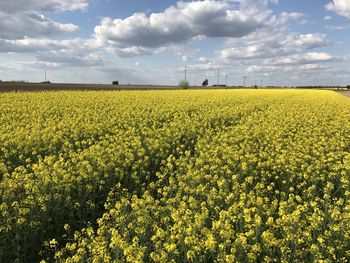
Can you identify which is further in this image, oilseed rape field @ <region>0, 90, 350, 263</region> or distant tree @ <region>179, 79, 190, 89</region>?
distant tree @ <region>179, 79, 190, 89</region>

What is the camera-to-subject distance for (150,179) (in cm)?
1038

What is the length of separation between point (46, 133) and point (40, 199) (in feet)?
20.7

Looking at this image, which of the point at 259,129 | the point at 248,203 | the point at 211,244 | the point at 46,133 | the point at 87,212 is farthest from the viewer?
the point at 259,129

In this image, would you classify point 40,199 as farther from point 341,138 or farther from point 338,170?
point 341,138

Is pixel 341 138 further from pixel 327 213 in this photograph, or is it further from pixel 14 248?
pixel 14 248

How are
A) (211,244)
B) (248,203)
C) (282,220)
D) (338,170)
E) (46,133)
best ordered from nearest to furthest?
1. (211,244)
2. (282,220)
3. (248,203)
4. (338,170)
5. (46,133)

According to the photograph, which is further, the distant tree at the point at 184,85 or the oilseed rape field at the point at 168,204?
the distant tree at the point at 184,85

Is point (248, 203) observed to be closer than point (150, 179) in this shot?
Yes

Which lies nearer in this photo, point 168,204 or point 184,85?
point 168,204

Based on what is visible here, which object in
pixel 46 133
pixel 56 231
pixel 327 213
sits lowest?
pixel 56 231

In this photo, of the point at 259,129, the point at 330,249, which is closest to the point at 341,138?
Result: the point at 259,129

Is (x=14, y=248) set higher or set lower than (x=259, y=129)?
lower

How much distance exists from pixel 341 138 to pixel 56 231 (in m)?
10.8

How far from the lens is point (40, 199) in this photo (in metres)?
7.16
